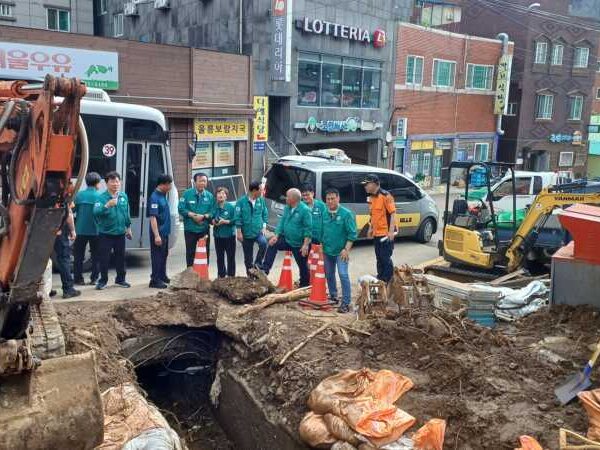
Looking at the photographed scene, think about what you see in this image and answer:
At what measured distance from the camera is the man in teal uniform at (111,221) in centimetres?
854

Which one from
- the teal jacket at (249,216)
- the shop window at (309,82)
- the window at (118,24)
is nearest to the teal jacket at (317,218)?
the teal jacket at (249,216)

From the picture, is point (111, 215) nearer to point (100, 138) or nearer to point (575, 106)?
point (100, 138)

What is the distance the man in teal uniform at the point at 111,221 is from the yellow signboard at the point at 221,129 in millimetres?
9540

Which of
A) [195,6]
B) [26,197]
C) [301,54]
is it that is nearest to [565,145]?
[301,54]

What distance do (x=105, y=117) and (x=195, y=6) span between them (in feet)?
46.4

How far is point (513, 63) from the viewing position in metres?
34.5

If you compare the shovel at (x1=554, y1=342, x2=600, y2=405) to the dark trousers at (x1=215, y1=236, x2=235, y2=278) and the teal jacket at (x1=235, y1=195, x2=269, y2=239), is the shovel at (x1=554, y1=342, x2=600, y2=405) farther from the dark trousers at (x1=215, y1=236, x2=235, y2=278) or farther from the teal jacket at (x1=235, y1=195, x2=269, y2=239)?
the dark trousers at (x1=215, y1=236, x2=235, y2=278)

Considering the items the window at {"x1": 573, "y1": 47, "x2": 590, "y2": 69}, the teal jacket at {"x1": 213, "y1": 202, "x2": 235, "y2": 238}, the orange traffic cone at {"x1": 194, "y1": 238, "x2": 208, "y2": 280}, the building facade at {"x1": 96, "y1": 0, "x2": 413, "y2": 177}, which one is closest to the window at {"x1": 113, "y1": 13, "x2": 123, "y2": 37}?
the building facade at {"x1": 96, "y1": 0, "x2": 413, "y2": 177}

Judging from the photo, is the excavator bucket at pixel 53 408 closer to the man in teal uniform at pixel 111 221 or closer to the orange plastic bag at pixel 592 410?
the orange plastic bag at pixel 592 410

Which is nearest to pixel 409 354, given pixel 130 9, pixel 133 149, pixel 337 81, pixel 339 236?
pixel 339 236

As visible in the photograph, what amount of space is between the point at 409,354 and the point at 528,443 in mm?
1809

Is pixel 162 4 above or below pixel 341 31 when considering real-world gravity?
above

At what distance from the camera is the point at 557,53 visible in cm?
3503

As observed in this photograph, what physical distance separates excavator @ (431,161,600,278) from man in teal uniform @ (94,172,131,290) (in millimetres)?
5762
